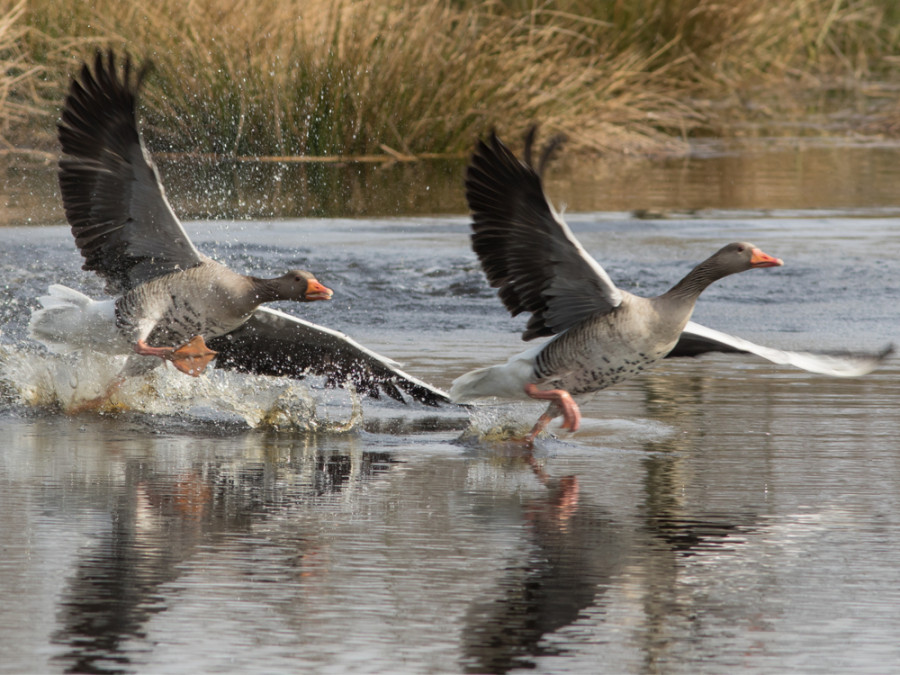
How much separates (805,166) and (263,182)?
6160mm

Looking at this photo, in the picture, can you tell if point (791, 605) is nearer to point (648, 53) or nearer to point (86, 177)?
point (86, 177)

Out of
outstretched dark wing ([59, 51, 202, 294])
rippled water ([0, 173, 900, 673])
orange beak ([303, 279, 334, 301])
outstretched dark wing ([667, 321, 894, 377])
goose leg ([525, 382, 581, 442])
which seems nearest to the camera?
rippled water ([0, 173, 900, 673])

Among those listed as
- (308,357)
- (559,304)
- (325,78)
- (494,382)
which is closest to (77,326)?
(308,357)

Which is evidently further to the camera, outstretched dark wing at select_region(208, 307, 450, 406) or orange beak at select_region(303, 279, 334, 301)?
orange beak at select_region(303, 279, 334, 301)

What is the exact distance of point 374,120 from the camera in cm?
1792

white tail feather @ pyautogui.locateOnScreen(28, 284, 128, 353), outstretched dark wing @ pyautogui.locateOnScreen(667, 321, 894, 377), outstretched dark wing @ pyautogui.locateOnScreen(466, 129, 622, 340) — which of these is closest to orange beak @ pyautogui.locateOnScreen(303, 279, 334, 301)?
white tail feather @ pyautogui.locateOnScreen(28, 284, 128, 353)

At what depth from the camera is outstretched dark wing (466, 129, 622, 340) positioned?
6.72 metres

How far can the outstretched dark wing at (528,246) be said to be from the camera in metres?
6.72

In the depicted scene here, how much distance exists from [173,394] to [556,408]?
208 centimetres

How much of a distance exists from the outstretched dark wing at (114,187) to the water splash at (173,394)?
54 centimetres

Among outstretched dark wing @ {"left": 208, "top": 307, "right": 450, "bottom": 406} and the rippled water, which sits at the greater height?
outstretched dark wing @ {"left": 208, "top": 307, "right": 450, "bottom": 406}

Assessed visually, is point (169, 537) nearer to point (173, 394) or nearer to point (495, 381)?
point (495, 381)

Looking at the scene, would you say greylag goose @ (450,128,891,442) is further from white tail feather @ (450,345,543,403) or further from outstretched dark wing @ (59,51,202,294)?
outstretched dark wing @ (59,51,202,294)

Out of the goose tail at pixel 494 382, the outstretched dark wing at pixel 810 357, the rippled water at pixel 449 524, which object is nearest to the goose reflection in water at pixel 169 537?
the rippled water at pixel 449 524
